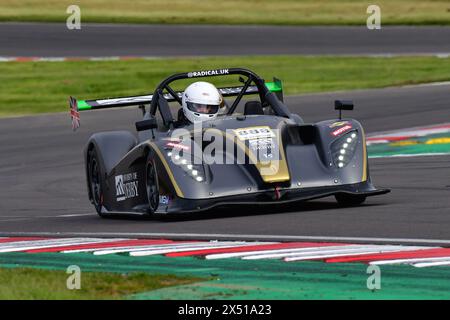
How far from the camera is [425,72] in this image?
94.1ft

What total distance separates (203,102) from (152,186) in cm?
118

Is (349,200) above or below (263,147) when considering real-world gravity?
below

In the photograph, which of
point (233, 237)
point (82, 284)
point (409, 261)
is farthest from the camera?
point (233, 237)

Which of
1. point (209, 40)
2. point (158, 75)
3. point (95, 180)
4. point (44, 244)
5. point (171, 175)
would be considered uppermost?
point (209, 40)

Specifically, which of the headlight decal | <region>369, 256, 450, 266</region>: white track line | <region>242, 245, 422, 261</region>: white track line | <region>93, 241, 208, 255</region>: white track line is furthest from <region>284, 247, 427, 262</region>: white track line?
the headlight decal

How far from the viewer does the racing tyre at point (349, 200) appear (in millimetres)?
11895

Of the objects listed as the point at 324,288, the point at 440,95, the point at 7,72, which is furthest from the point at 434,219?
the point at 7,72

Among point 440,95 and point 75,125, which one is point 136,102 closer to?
point 75,125

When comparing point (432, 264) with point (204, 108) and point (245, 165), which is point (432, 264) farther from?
point (204, 108)

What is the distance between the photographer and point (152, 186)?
1188 cm

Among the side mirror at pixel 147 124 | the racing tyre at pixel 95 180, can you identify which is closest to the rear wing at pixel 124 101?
the racing tyre at pixel 95 180

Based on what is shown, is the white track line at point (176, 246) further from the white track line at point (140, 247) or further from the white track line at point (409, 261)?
the white track line at point (409, 261)

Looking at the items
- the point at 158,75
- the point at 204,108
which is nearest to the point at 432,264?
the point at 204,108

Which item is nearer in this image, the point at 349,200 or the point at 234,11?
the point at 349,200
